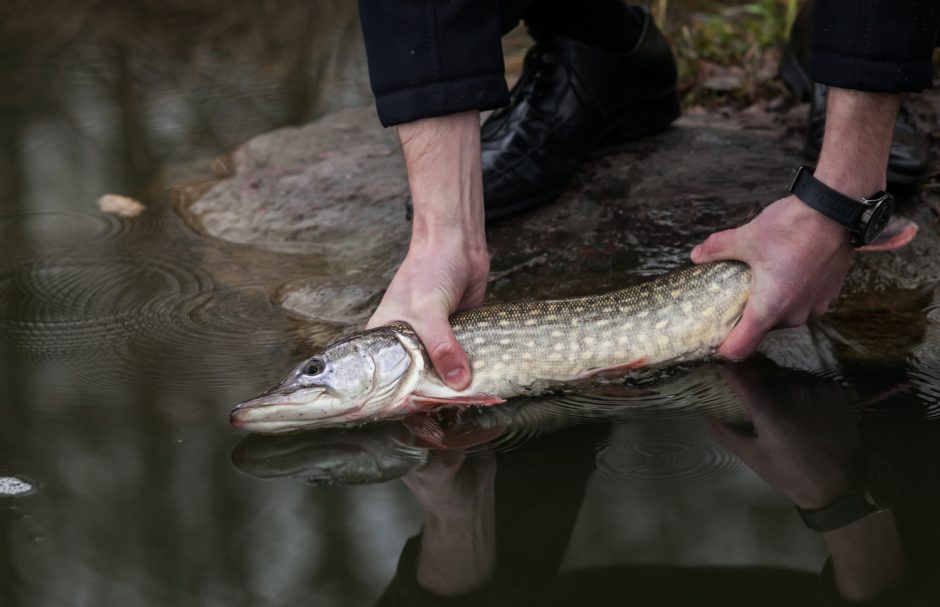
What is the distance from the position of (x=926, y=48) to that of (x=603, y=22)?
1648 mm

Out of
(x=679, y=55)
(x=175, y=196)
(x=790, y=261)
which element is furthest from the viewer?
(x=679, y=55)

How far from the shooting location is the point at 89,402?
9.68 ft

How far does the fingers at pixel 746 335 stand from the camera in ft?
9.58

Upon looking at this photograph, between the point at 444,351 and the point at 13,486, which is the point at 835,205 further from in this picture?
the point at 13,486

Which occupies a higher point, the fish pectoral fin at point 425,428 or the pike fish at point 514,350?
the pike fish at point 514,350

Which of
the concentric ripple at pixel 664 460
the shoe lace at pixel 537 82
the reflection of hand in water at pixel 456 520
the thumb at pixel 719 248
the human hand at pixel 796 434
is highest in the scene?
the shoe lace at pixel 537 82

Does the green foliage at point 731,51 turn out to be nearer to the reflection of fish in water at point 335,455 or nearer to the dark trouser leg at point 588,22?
the dark trouser leg at point 588,22

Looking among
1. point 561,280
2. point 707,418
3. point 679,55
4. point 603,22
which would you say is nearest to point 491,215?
point 561,280

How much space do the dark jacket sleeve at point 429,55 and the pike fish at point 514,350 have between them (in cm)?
56

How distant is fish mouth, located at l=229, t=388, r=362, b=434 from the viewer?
269cm

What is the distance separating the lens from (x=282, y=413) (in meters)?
2.70

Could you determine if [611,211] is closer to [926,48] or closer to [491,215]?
[491,215]

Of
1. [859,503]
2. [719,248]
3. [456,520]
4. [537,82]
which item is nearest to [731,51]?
[537,82]

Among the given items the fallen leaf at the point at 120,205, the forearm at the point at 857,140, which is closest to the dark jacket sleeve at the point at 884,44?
the forearm at the point at 857,140
